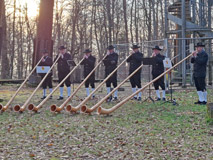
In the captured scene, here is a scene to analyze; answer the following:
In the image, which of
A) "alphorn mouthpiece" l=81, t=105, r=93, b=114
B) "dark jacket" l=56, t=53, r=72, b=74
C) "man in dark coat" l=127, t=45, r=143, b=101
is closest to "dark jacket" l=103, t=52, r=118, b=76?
"man in dark coat" l=127, t=45, r=143, b=101

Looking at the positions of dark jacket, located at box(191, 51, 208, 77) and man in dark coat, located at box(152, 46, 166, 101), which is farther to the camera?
man in dark coat, located at box(152, 46, 166, 101)

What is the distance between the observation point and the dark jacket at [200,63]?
12.3m

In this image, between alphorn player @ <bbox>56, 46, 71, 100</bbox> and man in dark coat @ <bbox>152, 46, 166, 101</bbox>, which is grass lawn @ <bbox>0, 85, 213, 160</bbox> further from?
alphorn player @ <bbox>56, 46, 71, 100</bbox>

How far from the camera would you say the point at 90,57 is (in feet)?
48.1

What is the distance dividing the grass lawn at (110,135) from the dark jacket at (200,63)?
148 centimetres

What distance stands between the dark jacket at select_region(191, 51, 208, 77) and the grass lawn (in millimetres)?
1484

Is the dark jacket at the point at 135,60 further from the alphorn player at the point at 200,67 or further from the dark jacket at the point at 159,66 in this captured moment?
the alphorn player at the point at 200,67

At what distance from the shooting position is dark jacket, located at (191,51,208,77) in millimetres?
12289

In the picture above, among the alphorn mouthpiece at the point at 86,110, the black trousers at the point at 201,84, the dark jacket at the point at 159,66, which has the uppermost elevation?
the dark jacket at the point at 159,66

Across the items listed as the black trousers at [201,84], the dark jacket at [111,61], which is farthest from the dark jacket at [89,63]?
the black trousers at [201,84]

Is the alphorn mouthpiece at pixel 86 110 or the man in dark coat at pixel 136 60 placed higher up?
the man in dark coat at pixel 136 60

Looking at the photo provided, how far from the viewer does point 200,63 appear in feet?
40.3

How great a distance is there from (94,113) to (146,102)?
2.85 metres

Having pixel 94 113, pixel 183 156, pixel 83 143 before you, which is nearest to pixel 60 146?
pixel 83 143
